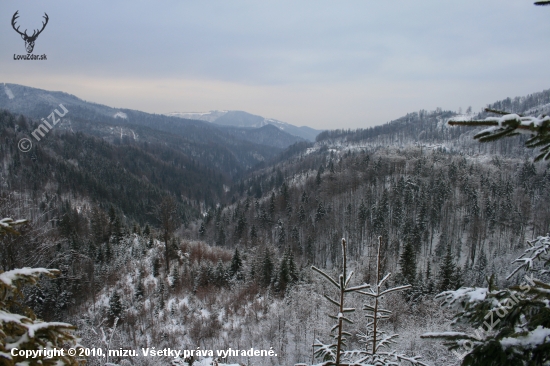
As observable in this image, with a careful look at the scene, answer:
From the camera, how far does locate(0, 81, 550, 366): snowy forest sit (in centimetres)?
315

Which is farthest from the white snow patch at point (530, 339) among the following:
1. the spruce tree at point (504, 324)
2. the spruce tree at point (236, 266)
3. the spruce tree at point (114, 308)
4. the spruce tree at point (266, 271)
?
the spruce tree at point (236, 266)

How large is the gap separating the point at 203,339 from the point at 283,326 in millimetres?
6270

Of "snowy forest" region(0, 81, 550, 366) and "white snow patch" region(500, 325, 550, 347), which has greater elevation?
"white snow patch" region(500, 325, 550, 347)

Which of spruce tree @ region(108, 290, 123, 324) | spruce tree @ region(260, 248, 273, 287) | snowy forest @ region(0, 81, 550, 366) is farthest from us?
spruce tree @ region(260, 248, 273, 287)

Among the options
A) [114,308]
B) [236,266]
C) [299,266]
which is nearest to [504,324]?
[114,308]

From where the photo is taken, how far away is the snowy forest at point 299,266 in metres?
3.15

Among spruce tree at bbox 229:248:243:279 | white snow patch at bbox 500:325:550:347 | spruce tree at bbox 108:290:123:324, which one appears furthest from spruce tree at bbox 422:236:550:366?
spruce tree at bbox 229:248:243:279

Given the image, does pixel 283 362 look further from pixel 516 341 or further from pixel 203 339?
pixel 516 341

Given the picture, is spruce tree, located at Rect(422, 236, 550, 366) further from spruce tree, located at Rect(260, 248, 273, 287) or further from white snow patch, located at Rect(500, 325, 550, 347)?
spruce tree, located at Rect(260, 248, 273, 287)

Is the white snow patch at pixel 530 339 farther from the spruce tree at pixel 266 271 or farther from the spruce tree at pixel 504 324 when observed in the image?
the spruce tree at pixel 266 271

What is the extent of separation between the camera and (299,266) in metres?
36.8

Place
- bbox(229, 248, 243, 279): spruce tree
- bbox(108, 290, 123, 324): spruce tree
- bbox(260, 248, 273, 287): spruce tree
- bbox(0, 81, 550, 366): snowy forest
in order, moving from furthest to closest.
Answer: bbox(229, 248, 243, 279): spruce tree, bbox(260, 248, 273, 287): spruce tree, bbox(108, 290, 123, 324): spruce tree, bbox(0, 81, 550, 366): snowy forest

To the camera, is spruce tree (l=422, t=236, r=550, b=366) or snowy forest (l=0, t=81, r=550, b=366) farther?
snowy forest (l=0, t=81, r=550, b=366)

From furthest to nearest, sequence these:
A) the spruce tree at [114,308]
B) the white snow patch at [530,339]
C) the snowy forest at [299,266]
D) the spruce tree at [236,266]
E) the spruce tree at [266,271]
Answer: the spruce tree at [236,266] < the spruce tree at [266,271] < the spruce tree at [114,308] < the snowy forest at [299,266] < the white snow patch at [530,339]
